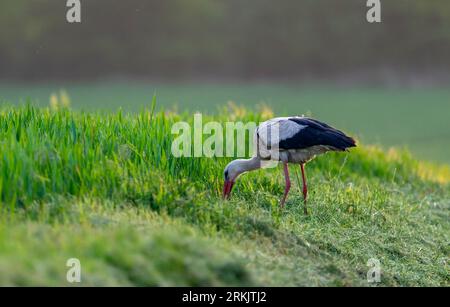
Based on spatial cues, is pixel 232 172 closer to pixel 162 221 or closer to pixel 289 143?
pixel 289 143

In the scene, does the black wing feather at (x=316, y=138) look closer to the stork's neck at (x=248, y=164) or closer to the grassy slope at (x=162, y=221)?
the stork's neck at (x=248, y=164)

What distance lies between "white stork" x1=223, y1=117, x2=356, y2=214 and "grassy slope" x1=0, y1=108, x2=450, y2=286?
28 cm

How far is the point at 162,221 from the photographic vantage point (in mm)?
6887

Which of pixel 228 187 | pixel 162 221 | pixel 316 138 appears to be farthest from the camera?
pixel 228 187

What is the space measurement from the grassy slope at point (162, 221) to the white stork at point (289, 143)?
0.92ft

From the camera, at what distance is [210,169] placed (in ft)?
27.9

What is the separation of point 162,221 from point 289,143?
1769 millimetres

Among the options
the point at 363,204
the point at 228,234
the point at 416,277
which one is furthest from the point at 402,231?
the point at 228,234

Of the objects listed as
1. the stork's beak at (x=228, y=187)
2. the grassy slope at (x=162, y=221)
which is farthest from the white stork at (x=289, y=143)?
the grassy slope at (x=162, y=221)

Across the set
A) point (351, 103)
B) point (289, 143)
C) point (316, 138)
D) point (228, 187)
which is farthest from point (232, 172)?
point (351, 103)

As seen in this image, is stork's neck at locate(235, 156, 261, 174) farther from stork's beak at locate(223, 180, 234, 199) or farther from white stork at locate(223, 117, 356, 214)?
stork's beak at locate(223, 180, 234, 199)

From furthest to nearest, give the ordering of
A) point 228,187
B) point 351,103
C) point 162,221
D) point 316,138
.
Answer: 1. point 351,103
2. point 228,187
3. point 316,138
4. point 162,221

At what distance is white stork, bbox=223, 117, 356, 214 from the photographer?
810 centimetres
